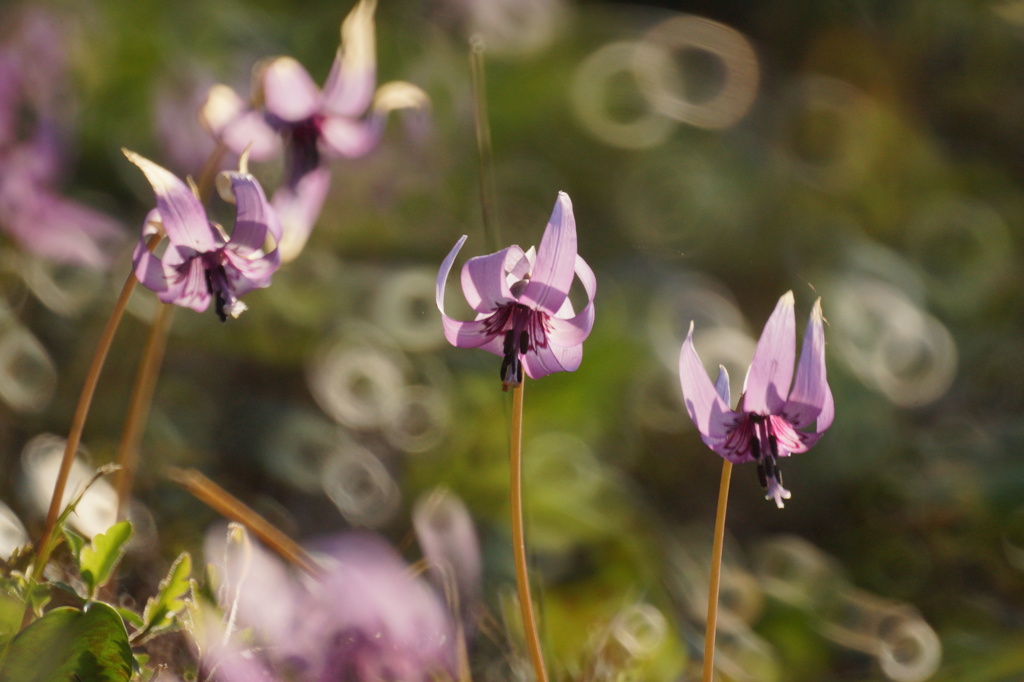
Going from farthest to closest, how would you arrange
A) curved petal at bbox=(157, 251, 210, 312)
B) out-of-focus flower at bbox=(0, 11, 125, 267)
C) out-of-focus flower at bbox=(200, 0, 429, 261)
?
out-of-focus flower at bbox=(0, 11, 125, 267) → out-of-focus flower at bbox=(200, 0, 429, 261) → curved petal at bbox=(157, 251, 210, 312)

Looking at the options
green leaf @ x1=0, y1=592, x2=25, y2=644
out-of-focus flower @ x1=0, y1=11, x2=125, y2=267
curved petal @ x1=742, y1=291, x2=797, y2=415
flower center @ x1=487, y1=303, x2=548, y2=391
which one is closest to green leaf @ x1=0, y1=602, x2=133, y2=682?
green leaf @ x1=0, y1=592, x2=25, y2=644

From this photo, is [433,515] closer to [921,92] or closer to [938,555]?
[938,555]

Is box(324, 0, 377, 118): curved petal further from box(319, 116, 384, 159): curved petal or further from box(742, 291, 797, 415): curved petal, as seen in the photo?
box(742, 291, 797, 415): curved petal

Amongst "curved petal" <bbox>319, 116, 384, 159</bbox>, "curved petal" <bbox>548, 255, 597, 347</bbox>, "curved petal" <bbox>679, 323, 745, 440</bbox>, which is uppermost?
"curved petal" <bbox>319, 116, 384, 159</bbox>

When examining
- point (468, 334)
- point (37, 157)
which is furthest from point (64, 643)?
point (37, 157)

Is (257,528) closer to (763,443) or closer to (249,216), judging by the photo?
(249,216)

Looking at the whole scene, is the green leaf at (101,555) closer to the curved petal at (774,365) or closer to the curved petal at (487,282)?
the curved petal at (487,282)
